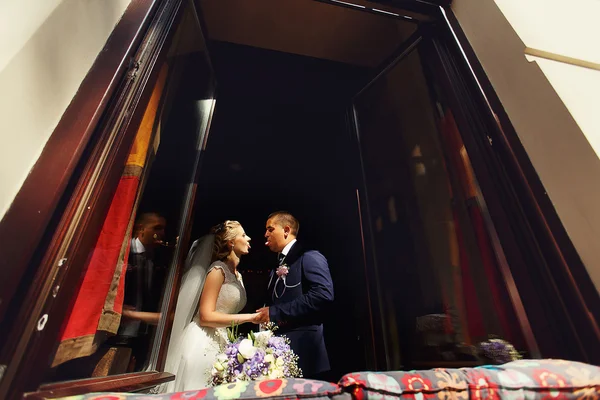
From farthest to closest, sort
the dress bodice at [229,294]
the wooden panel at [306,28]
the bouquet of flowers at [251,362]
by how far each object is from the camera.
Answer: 1. the wooden panel at [306,28]
2. the dress bodice at [229,294]
3. the bouquet of flowers at [251,362]

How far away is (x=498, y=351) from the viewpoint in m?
1.61

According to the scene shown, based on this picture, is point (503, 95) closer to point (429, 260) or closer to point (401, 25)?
point (429, 260)

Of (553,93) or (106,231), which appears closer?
(106,231)

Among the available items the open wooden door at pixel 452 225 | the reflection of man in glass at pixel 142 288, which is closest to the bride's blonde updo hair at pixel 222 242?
the reflection of man in glass at pixel 142 288

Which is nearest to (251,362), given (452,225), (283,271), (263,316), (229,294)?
(263,316)

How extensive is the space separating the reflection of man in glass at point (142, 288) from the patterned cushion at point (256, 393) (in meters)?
0.87

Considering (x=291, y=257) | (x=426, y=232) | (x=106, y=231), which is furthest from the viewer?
(x=291, y=257)

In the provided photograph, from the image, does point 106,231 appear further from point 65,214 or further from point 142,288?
point 142,288

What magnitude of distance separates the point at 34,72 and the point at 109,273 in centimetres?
70

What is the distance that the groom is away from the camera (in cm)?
225

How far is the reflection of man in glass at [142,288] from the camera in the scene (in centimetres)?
150

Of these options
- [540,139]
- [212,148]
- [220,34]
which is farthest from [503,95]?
[212,148]

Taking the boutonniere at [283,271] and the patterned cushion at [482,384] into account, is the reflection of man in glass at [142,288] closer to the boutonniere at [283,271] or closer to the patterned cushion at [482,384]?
the boutonniere at [283,271]

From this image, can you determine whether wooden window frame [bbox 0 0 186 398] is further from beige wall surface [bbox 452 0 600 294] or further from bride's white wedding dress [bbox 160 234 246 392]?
beige wall surface [bbox 452 0 600 294]
